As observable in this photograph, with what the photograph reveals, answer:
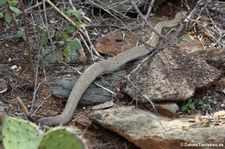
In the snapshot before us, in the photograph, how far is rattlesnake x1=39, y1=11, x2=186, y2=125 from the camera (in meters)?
3.16

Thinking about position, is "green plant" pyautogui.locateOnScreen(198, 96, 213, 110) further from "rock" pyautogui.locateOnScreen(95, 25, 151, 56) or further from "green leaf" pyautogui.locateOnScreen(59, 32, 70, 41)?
"green leaf" pyautogui.locateOnScreen(59, 32, 70, 41)

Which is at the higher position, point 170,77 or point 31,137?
point 31,137

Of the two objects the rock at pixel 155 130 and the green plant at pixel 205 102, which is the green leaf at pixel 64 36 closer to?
the rock at pixel 155 130

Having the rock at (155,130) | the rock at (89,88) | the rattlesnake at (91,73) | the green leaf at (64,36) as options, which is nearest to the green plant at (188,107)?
the rock at (155,130)

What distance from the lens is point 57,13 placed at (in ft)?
14.9

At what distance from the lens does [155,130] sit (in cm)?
287

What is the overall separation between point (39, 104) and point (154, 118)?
1.01m

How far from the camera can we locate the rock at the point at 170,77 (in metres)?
3.44

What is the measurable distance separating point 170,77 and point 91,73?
70cm

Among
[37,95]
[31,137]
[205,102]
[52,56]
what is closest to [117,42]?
[52,56]

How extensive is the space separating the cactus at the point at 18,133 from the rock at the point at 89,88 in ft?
4.77

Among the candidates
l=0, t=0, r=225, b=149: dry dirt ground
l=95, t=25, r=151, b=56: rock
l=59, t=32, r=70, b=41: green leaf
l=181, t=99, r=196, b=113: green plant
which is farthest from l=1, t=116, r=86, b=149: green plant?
l=95, t=25, r=151, b=56: rock

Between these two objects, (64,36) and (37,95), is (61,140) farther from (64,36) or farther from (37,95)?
(64,36)

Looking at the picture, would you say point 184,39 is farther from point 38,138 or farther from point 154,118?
point 38,138
